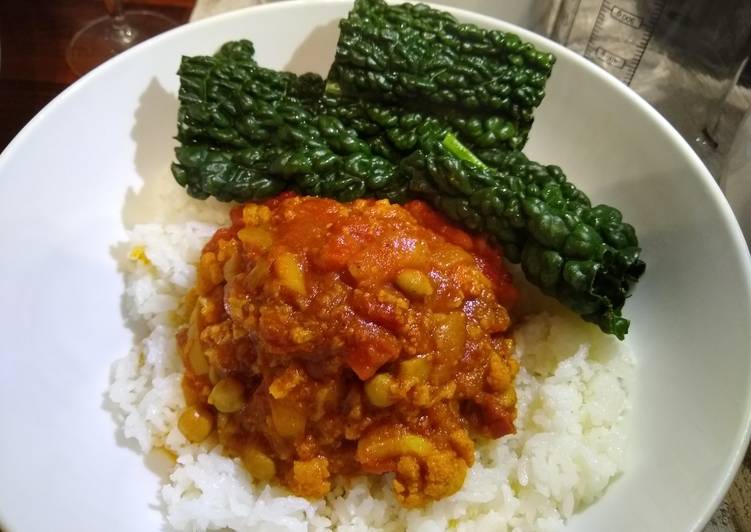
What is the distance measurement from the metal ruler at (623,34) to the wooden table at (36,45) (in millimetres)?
2396

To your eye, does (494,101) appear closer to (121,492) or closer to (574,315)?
(574,315)

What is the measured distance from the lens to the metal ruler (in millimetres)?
3689

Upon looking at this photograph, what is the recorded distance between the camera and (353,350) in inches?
82.4

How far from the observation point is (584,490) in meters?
2.21

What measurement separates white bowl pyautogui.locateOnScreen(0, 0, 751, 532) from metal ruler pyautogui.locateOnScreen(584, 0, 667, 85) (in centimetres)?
113

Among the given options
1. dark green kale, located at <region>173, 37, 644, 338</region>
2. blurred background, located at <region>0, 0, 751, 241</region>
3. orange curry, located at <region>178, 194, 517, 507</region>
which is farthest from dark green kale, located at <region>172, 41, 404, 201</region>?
blurred background, located at <region>0, 0, 751, 241</region>

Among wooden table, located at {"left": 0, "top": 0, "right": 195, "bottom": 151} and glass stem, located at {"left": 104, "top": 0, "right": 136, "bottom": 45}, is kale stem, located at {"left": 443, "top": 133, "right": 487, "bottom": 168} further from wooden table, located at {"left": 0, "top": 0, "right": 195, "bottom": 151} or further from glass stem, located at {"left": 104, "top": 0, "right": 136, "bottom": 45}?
glass stem, located at {"left": 104, "top": 0, "right": 136, "bottom": 45}

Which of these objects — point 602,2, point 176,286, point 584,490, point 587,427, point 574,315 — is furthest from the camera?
point 602,2

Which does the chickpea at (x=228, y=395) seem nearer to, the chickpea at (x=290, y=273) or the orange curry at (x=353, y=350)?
the orange curry at (x=353, y=350)

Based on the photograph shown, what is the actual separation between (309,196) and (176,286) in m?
0.67

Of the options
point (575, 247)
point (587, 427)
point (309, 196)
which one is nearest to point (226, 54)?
point (309, 196)

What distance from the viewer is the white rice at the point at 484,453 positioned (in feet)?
7.29

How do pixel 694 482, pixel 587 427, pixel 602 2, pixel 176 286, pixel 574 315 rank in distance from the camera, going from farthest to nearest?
pixel 602 2, pixel 176 286, pixel 574 315, pixel 587 427, pixel 694 482

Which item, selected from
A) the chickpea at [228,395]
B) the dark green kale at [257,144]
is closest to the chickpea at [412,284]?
the dark green kale at [257,144]
